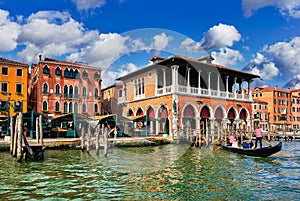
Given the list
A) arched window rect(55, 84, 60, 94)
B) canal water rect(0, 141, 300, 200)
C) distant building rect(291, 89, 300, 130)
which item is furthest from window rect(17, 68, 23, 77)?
distant building rect(291, 89, 300, 130)

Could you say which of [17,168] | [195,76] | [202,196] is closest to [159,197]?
[202,196]

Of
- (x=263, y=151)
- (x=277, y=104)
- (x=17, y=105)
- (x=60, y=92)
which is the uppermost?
(x=60, y=92)

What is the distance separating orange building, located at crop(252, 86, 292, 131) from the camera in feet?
164

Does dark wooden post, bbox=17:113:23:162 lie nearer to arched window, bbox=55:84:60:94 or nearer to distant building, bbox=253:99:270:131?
arched window, bbox=55:84:60:94

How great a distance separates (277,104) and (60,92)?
38101 millimetres

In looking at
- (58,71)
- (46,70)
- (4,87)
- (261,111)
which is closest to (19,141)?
(4,87)

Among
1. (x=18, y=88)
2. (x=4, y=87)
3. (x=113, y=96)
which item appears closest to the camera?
(x=113, y=96)

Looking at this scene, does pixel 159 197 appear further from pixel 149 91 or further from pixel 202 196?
pixel 149 91

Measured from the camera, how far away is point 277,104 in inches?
1996

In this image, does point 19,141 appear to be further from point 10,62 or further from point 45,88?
point 10,62

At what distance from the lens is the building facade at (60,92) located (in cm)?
2614

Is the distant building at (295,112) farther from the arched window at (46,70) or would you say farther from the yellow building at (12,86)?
the yellow building at (12,86)

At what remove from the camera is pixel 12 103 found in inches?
987

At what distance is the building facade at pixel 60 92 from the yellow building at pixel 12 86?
48.6 inches
